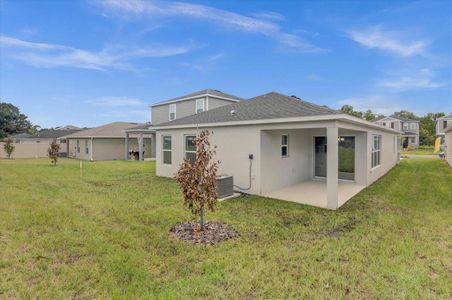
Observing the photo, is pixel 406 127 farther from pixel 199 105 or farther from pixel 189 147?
pixel 189 147

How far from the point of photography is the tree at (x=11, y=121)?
49.1 m

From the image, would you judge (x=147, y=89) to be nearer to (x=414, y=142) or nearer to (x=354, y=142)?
(x=354, y=142)

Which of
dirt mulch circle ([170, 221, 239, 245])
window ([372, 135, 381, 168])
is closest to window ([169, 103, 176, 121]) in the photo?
window ([372, 135, 381, 168])

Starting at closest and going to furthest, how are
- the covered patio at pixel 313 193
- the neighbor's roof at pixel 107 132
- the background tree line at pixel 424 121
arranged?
the covered patio at pixel 313 193 → the neighbor's roof at pixel 107 132 → the background tree line at pixel 424 121

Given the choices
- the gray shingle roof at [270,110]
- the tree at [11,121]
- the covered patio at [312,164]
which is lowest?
the covered patio at [312,164]

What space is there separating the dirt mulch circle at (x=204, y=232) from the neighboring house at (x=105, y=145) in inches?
822

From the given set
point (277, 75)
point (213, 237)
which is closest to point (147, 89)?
point (277, 75)

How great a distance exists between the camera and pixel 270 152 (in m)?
9.28

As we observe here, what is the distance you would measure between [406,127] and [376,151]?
44146 mm

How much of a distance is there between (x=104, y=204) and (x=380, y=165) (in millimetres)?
12911

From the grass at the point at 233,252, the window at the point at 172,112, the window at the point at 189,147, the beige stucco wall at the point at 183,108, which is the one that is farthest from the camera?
the window at the point at 172,112

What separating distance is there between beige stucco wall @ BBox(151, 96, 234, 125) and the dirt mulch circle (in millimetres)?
13401

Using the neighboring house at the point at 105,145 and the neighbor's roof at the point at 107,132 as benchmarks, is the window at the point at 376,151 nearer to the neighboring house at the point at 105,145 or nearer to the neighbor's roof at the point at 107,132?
the neighboring house at the point at 105,145

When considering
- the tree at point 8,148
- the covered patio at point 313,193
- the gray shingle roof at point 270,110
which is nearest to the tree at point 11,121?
the tree at point 8,148
